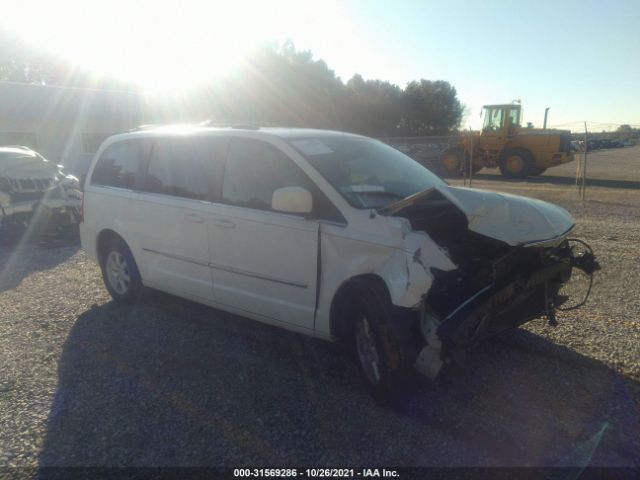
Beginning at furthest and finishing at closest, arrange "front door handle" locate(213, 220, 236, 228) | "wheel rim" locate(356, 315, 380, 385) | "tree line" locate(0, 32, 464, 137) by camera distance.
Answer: "tree line" locate(0, 32, 464, 137) < "front door handle" locate(213, 220, 236, 228) < "wheel rim" locate(356, 315, 380, 385)

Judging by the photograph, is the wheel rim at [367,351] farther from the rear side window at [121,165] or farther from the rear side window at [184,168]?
the rear side window at [121,165]

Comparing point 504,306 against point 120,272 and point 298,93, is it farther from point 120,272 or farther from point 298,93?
point 298,93

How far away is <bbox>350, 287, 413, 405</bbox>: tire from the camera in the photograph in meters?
3.45

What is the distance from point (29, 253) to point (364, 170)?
22.0ft

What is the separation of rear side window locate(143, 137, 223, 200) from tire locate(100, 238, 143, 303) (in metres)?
0.79

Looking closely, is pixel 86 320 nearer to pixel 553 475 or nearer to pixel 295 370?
pixel 295 370

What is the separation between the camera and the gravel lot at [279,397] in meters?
3.13

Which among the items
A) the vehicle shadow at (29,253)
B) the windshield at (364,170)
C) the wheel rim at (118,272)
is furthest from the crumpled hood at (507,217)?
the vehicle shadow at (29,253)

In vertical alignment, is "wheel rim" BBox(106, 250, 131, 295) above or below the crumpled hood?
below

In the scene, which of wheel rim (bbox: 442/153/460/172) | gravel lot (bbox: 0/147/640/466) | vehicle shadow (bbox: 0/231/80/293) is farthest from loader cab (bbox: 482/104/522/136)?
gravel lot (bbox: 0/147/640/466)

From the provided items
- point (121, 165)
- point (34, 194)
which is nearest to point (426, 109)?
point (34, 194)

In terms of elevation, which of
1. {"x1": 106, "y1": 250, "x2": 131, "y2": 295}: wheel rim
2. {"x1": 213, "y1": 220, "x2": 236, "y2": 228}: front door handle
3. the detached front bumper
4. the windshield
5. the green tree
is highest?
the green tree

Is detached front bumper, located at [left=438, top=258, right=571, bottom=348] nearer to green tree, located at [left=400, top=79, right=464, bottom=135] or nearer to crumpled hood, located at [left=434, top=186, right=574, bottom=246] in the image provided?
crumpled hood, located at [left=434, top=186, right=574, bottom=246]

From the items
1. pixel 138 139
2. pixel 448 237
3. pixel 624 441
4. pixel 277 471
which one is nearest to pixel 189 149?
pixel 138 139
